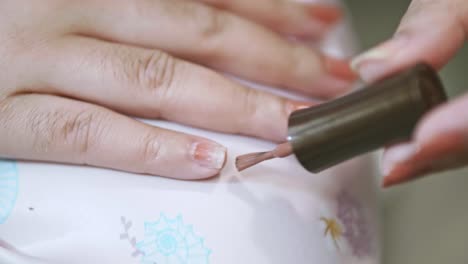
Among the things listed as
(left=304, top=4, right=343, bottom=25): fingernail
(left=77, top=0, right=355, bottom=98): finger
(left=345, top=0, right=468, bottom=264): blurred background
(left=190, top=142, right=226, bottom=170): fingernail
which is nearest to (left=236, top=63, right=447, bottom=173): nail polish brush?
(left=190, top=142, right=226, bottom=170): fingernail

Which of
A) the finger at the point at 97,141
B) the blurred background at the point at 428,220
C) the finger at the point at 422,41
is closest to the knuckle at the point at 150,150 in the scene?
the finger at the point at 97,141

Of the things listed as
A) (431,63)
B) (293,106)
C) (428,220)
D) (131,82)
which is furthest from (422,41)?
(428,220)

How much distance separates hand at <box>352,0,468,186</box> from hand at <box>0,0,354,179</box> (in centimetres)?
18

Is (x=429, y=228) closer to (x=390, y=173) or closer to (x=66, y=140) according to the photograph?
(x=390, y=173)

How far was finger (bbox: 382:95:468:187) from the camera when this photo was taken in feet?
1.20

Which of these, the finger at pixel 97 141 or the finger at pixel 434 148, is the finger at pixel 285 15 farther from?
the finger at pixel 434 148

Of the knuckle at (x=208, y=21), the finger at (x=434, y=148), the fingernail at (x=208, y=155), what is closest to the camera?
the finger at (x=434, y=148)

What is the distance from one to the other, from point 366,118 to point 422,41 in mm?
90

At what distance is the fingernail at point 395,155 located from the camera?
1.32 ft

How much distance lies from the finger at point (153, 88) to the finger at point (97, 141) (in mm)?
22

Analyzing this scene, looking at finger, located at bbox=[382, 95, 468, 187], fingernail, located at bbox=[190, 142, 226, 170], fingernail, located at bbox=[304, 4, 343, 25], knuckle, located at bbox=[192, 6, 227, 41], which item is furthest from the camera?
fingernail, located at bbox=[304, 4, 343, 25]

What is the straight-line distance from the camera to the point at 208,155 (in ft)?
1.73

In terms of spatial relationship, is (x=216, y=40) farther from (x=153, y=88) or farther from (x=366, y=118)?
(x=366, y=118)

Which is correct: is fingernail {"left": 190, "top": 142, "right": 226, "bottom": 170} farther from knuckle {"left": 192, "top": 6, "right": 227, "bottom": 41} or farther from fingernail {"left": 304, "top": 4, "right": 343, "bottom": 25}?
fingernail {"left": 304, "top": 4, "right": 343, "bottom": 25}
